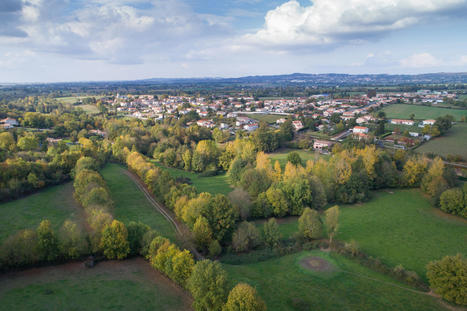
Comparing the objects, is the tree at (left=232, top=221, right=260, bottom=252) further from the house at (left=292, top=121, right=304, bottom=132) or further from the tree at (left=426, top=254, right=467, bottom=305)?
the house at (left=292, top=121, right=304, bottom=132)

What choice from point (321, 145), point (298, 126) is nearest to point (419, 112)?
point (298, 126)

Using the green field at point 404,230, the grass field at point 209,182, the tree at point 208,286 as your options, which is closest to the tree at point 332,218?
the green field at point 404,230

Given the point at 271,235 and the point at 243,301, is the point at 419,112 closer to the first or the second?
the point at 271,235

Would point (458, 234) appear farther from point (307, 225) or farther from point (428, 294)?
point (307, 225)

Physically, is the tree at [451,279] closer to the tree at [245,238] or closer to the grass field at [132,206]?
the tree at [245,238]

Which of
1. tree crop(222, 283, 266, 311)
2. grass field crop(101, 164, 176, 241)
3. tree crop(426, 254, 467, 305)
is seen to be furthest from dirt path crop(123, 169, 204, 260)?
tree crop(426, 254, 467, 305)

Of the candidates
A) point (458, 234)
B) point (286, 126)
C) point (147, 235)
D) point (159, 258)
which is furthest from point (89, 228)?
point (286, 126)

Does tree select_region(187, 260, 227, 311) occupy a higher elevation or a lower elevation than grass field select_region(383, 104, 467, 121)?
lower
